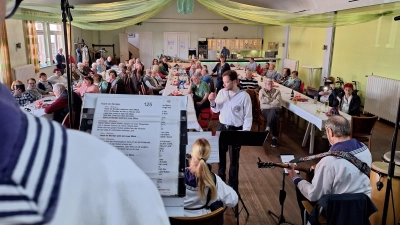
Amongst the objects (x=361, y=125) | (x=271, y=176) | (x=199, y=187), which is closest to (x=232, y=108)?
(x=271, y=176)

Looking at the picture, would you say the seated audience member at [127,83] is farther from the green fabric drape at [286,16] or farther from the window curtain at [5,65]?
the window curtain at [5,65]

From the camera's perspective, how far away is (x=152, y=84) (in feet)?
28.8

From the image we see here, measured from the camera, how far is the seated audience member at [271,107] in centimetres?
626

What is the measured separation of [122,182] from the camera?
39 cm

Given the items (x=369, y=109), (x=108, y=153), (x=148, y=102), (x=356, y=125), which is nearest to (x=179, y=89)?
(x=356, y=125)

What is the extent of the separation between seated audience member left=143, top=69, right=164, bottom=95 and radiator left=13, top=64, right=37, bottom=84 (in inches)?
155

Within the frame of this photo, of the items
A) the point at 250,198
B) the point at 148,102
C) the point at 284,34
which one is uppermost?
the point at 284,34

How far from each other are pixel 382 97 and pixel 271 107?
345 centimetres

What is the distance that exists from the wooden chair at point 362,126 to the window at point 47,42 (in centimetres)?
1126

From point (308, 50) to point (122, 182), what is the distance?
1333cm

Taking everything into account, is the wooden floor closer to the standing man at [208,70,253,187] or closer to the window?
the standing man at [208,70,253,187]

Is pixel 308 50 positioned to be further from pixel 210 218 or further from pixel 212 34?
pixel 210 218

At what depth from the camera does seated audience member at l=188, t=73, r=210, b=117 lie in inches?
274

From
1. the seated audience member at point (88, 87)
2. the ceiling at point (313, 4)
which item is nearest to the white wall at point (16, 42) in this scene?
the ceiling at point (313, 4)
